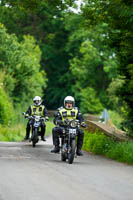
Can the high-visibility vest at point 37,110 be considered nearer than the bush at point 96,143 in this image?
No

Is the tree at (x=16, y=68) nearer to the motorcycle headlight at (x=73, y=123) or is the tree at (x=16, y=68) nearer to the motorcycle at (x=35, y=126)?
the motorcycle at (x=35, y=126)

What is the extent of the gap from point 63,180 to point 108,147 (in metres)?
7.19

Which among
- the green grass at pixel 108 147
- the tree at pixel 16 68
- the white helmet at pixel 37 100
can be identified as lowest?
the green grass at pixel 108 147

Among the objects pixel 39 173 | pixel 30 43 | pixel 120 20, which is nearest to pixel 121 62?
pixel 120 20

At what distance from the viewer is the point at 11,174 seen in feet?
37.7

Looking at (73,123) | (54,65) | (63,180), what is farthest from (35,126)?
(54,65)

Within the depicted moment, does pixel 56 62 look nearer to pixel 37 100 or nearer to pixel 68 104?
pixel 37 100

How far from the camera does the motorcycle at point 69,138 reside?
1470 cm

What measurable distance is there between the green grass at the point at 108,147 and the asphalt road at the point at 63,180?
0.77 metres

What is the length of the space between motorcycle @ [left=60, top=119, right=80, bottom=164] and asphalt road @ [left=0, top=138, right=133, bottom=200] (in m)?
0.25

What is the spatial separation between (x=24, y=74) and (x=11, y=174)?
3744 cm

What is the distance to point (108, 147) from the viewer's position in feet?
59.3

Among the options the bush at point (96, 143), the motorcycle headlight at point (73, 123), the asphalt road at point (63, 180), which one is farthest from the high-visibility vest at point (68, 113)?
the bush at point (96, 143)

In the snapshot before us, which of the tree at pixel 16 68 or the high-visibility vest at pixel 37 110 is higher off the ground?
the tree at pixel 16 68
